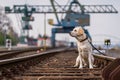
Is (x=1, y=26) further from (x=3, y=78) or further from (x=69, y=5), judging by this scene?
(x=3, y=78)

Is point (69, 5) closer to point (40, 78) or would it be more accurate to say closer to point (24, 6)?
point (24, 6)

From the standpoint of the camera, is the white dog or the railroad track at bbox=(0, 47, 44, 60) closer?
the white dog

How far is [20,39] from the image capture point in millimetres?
163750

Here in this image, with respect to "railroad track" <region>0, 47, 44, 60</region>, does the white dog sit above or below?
above

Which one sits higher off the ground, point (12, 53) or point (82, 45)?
point (82, 45)

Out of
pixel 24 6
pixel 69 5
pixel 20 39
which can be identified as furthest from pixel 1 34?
pixel 20 39

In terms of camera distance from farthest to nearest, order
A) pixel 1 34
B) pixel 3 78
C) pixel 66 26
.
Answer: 1. pixel 1 34
2. pixel 66 26
3. pixel 3 78

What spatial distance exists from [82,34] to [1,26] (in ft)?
356

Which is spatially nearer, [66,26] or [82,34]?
[82,34]

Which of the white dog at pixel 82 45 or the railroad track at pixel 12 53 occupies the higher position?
the white dog at pixel 82 45

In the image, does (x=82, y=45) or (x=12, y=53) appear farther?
(x=12, y=53)

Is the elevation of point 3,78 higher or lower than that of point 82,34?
lower

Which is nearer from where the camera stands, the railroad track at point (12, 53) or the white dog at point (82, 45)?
the white dog at point (82, 45)

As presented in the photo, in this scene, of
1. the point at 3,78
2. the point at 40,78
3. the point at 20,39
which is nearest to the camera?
the point at 40,78
